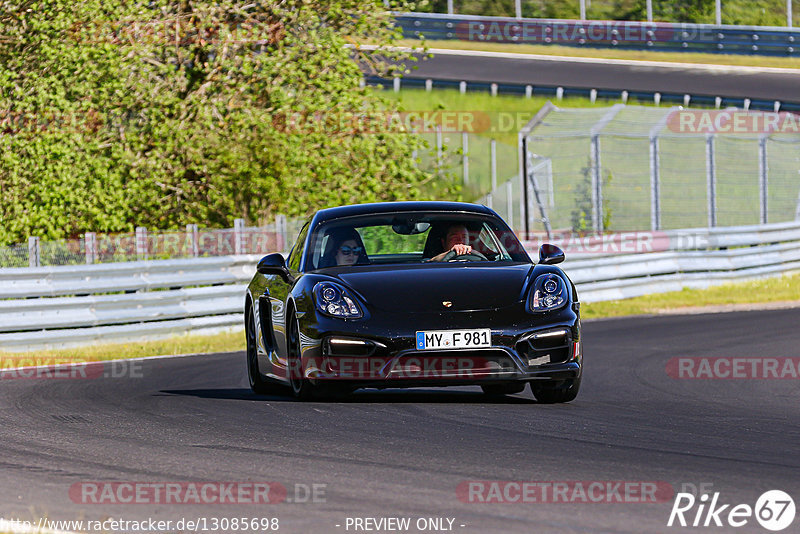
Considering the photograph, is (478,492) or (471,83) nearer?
(478,492)

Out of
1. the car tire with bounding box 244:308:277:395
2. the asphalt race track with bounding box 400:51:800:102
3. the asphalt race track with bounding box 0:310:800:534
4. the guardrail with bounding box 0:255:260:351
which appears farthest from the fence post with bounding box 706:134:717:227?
the car tire with bounding box 244:308:277:395

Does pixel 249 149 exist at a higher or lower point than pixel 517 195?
higher

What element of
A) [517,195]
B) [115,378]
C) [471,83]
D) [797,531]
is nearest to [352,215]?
[115,378]

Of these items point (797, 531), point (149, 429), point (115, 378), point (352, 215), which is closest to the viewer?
point (797, 531)

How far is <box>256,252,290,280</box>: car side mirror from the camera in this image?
9.77 m

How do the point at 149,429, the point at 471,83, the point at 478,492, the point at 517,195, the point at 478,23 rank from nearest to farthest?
the point at 478,492, the point at 149,429, the point at 517,195, the point at 471,83, the point at 478,23

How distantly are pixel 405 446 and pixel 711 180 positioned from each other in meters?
17.3

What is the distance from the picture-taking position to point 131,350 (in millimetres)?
16406

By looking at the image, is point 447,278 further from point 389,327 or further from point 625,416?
point 625,416

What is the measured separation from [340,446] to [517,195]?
74.2 ft

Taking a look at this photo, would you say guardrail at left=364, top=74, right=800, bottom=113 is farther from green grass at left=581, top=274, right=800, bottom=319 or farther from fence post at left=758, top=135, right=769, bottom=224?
green grass at left=581, top=274, right=800, bottom=319

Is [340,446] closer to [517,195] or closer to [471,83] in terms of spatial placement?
[517,195]

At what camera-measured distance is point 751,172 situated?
940 inches

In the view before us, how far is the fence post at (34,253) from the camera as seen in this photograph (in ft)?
57.2
